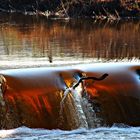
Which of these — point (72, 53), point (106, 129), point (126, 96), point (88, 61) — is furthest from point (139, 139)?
point (72, 53)

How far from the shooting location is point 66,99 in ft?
25.7

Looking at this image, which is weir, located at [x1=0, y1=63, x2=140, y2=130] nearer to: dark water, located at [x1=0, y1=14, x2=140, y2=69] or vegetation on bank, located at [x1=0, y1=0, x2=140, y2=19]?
dark water, located at [x1=0, y1=14, x2=140, y2=69]

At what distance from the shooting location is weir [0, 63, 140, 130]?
24.5 feet

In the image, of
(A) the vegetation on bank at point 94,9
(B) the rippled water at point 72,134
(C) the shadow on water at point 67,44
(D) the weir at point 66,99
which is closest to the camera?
(B) the rippled water at point 72,134

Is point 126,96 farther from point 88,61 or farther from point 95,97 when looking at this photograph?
point 88,61

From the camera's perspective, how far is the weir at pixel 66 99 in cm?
747

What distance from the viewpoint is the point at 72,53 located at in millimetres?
12648

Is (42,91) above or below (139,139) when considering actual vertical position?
above

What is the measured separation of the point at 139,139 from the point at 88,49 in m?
6.71

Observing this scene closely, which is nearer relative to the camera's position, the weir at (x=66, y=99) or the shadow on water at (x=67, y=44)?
the weir at (x=66, y=99)

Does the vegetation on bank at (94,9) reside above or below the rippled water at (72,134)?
below

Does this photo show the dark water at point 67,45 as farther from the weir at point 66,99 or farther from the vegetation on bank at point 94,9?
the vegetation on bank at point 94,9

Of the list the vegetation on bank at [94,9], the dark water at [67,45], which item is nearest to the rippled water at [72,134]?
the dark water at [67,45]

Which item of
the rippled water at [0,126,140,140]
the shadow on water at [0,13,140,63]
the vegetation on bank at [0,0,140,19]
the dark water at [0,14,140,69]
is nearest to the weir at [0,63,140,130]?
the rippled water at [0,126,140,140]
